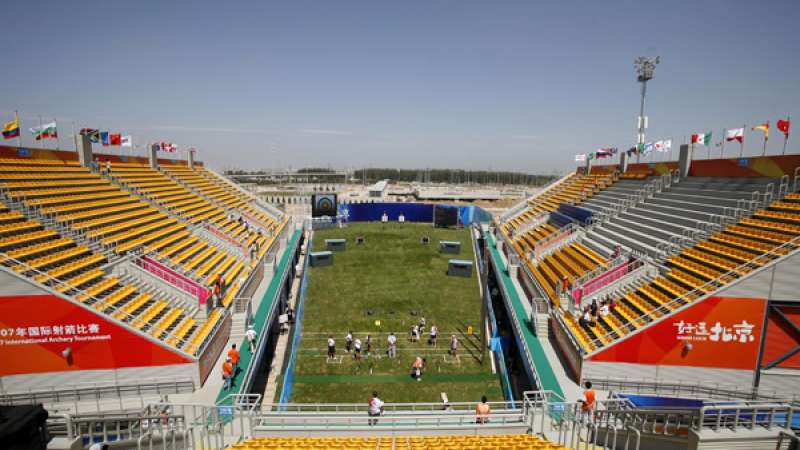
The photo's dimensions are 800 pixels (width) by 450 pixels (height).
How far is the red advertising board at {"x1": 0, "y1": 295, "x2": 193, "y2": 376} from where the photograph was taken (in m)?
11.2

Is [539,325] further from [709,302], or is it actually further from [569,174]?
[569,174]

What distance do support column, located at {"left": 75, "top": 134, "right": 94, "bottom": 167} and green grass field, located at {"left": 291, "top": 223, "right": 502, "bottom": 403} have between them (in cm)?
1544

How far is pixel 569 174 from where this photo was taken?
45.8 metres

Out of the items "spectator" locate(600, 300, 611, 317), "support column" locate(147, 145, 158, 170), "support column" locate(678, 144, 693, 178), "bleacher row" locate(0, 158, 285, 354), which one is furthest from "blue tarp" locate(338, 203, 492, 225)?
"spectator" locate(600, 300, 611, 317)

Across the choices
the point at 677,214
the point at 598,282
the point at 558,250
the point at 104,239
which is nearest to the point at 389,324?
the point at 598,282

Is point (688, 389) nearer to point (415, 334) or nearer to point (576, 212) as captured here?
point (415, 334)

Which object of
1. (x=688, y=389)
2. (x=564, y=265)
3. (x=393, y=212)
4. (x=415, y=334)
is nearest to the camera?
(x=688, y=389)

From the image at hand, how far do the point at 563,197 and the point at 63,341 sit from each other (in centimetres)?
3626

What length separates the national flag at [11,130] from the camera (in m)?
18.7

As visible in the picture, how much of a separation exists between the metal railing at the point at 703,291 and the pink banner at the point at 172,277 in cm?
1570

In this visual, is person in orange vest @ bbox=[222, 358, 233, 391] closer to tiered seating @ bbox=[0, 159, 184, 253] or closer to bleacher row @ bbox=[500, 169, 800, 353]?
tiered seating @ bbox=[0, 159, 184, 253]

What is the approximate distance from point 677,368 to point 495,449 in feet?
27.2

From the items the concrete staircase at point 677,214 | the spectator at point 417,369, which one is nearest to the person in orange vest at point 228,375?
the spectator at point 417,369

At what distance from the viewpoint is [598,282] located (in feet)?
55.1
